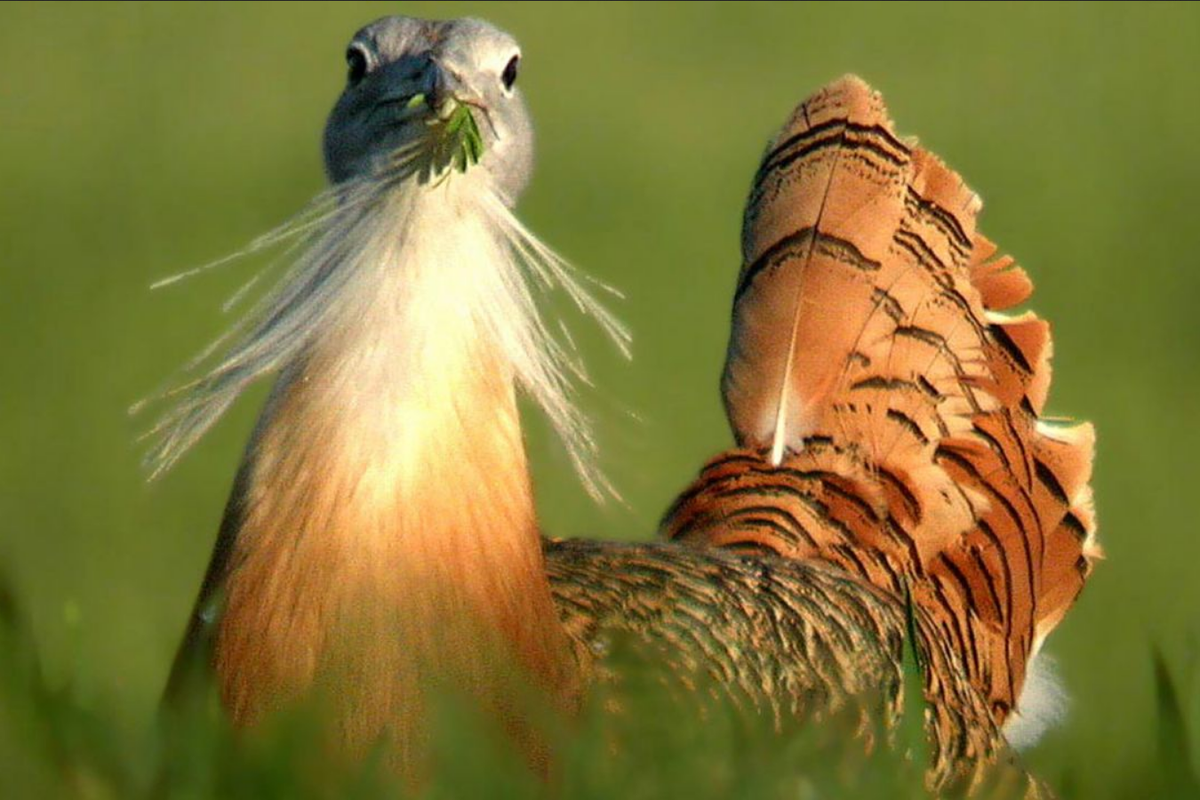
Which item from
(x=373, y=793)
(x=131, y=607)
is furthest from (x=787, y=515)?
(x=131, y=607)

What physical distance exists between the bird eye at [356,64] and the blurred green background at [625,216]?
1.54m

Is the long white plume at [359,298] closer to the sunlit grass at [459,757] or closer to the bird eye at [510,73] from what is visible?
the bird eye at [510,73]

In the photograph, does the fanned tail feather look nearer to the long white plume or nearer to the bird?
the bird

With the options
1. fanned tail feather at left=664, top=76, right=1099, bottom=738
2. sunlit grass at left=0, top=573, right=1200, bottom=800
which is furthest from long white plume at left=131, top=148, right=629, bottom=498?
fanned tail feather at left=664, top=76, right=1099, bottom=738

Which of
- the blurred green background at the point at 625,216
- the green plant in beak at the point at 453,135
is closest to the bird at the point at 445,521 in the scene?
the green plant in beak at the point at 453,135

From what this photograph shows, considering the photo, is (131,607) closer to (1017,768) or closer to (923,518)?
(923,518)

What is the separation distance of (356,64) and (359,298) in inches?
15.4

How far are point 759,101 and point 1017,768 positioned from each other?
26.8 ft

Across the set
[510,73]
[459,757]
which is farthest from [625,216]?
[459,757]

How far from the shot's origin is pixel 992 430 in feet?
15.1

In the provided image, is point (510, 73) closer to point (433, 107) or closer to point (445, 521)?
point (433, 107)

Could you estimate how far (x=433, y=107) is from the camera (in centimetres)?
298

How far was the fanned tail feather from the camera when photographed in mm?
4363

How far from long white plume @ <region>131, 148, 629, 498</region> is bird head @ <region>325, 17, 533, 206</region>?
0.08 feet
